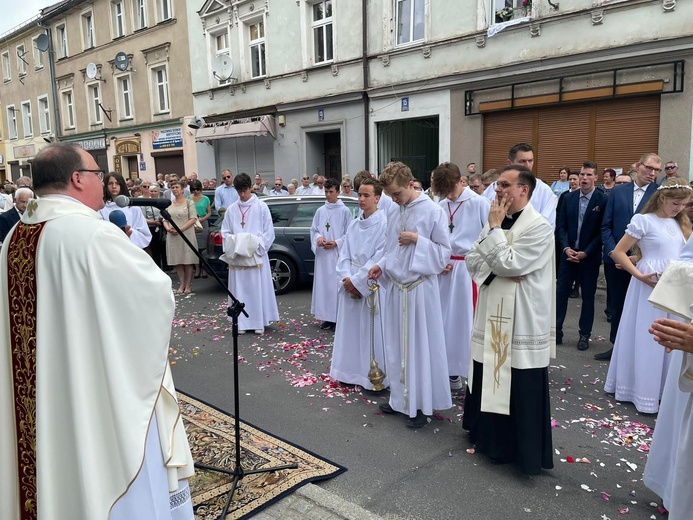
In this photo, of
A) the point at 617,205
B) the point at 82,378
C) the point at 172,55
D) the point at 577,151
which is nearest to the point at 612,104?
the point at 577,151

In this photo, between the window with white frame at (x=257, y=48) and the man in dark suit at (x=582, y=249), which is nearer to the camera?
the man in dark suit at (x=582, y=249)

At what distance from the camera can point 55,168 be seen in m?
2.32

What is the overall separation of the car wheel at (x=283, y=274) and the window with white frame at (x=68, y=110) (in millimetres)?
→ 23632

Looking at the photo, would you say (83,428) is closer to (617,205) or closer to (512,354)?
(512,354)

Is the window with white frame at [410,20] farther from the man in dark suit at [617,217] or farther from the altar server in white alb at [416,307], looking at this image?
the altar server in white alb at [416,307]

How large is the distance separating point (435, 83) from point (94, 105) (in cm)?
1948

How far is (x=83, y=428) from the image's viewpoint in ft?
7.24

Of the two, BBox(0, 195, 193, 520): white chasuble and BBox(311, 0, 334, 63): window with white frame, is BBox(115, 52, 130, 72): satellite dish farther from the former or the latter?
BBox(0, 195, 193, 520): white chasuble

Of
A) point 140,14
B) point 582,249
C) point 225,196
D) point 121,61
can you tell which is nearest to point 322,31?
point 225,196

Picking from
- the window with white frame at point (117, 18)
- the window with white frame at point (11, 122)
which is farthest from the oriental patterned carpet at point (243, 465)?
the window with white frame at point (11, 122)

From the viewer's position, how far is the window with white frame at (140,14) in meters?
22.5

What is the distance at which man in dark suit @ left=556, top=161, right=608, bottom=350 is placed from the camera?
6.24 metres

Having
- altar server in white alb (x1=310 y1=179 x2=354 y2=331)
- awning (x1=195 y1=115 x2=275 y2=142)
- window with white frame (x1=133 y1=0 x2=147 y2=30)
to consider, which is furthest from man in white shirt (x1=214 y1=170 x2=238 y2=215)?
window with white frame (x1=133 y1=0 x2=147 y2=30)

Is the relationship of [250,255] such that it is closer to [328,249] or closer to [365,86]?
[328,249]
